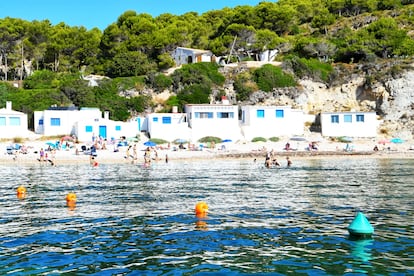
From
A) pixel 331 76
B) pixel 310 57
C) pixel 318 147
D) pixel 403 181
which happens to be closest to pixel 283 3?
pixel 310 57

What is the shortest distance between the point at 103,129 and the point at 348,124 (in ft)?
91.3

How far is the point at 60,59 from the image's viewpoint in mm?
74750

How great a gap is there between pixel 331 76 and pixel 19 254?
6086 centimetres

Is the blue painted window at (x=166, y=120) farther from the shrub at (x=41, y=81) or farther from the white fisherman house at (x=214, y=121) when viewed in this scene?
the shrub at (x=41, y=81)

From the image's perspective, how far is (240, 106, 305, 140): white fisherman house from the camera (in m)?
56.0

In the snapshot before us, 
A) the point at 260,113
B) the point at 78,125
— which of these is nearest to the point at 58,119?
the point at 78,125

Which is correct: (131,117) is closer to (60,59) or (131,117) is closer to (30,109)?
(30,109)

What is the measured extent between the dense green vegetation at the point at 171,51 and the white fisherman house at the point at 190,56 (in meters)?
1.57

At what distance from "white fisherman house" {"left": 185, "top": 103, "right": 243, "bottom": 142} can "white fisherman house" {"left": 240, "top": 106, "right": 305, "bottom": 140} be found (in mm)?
1385

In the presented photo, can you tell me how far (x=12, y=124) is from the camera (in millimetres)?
51594

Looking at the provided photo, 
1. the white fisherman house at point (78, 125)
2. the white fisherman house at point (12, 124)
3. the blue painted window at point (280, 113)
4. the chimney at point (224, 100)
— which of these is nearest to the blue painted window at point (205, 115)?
the chimney at point (224, 100)

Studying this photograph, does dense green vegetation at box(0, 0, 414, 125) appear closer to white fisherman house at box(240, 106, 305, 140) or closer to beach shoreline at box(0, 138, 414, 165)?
white fisherman house at box(240, 106, 305, 140)

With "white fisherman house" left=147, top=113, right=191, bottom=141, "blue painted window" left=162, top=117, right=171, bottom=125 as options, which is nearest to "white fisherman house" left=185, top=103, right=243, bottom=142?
"white fisherman house" left=147, top=113, right=191, bottom=141

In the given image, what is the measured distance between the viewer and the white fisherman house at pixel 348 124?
2229 inches
